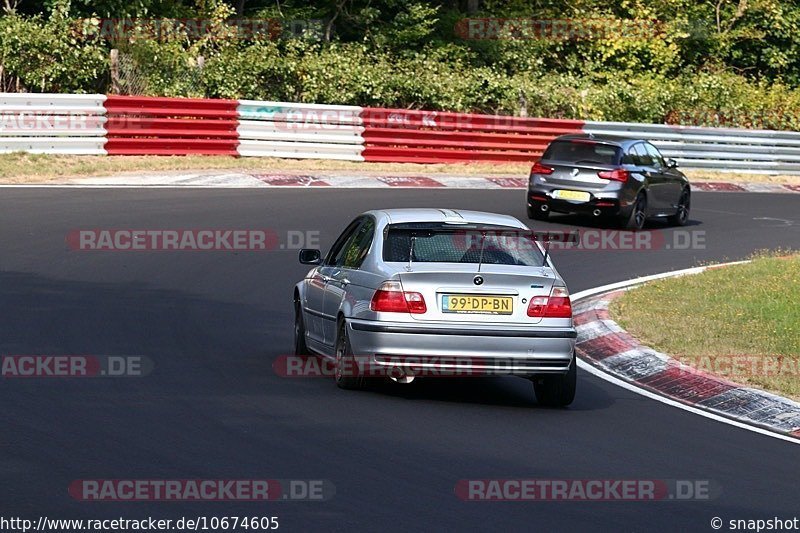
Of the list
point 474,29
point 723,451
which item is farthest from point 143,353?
point 474,29

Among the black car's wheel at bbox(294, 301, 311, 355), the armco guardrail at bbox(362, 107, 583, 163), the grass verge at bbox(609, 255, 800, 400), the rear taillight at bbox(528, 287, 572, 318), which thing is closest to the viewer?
the rear taillight at bbox(528, 287, 572, 318)

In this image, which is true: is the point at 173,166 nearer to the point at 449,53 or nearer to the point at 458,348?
the point at 449,53

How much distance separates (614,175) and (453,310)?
1299 centimetres

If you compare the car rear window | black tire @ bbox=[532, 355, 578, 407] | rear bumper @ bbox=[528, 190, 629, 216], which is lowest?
rear bumper @ bbox=[528, 190, 629, 216]

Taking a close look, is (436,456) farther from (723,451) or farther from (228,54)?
(228,54)

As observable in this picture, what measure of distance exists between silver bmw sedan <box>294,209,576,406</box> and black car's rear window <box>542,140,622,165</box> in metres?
12.3

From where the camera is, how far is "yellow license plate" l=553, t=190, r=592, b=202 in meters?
22.5

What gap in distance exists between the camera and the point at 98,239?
1833cm

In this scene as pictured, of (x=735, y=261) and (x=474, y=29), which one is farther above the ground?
(x=474, y=29)

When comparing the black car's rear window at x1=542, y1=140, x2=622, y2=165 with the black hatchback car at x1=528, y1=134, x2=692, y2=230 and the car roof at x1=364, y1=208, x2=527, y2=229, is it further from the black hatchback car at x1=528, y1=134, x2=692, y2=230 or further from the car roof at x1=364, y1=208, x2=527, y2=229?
the car roof at x1=364, y1=208, x2=527, y2=229

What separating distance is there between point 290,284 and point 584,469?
826cm
